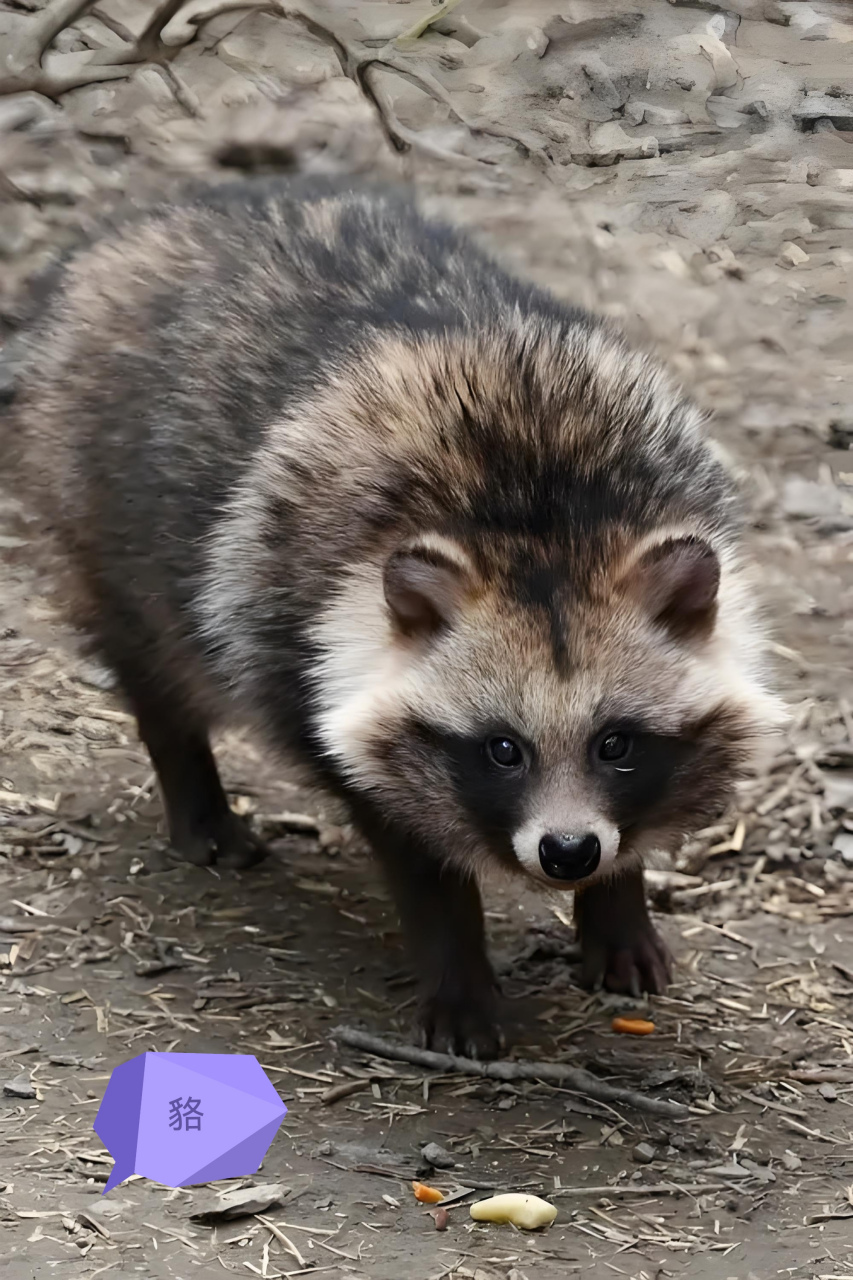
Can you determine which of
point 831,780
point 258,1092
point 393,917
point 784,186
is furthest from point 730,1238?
point 784,186

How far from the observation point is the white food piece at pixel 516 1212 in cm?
357

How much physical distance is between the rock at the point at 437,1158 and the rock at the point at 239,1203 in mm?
433

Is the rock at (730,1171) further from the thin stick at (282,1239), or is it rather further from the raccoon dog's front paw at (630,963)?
the thin stick at (282,1239)

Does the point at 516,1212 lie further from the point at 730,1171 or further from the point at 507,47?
the point at 507,47

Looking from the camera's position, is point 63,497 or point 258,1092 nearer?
point 258,1092

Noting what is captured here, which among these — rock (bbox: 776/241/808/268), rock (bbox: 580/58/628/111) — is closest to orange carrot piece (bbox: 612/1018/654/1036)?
rock (bbox: 776/241/808/268)

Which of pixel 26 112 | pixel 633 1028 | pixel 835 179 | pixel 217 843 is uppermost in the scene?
pixel 26 112

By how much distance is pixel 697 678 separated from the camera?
399cm

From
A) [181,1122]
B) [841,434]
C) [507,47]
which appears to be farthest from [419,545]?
[507,47]

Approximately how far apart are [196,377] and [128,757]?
206cm

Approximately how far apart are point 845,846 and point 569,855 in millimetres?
2219

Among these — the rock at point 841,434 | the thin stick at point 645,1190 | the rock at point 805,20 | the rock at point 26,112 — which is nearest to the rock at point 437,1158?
the thin stick at point 645,1190

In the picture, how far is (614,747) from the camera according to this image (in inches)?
151

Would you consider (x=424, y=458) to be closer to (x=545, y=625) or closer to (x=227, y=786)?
(x=545, y=625)
